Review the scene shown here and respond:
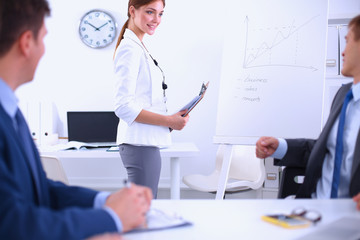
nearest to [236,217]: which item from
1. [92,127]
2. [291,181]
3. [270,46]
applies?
[291,181]

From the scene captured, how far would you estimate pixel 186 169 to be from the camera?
4.23 meters

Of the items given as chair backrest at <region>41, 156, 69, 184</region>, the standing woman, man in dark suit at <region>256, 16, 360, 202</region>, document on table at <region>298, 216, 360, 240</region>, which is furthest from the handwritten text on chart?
document on table at <region>298, 216, 360, 240</region>

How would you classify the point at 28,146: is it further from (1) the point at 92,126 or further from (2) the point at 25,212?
(1) the point at 92,126

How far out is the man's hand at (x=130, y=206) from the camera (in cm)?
79

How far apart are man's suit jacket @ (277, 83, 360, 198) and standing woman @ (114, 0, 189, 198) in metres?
0.58

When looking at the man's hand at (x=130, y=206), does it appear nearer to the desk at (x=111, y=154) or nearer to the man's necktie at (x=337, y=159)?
the man's necktie at (x=337, y=159)

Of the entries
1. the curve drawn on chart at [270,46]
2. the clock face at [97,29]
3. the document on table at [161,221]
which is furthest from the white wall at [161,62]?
the document on table at [161,221]

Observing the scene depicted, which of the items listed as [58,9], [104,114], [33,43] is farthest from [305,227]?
[58,9]

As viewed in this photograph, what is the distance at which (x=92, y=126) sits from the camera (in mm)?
3660

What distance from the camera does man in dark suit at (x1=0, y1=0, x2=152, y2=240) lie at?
658mm

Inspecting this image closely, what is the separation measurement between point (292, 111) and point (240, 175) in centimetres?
102

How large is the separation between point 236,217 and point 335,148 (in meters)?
0.73

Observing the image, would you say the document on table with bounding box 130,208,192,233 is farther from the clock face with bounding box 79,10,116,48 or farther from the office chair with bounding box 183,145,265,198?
the clock face with bounding box 79,10,116,48

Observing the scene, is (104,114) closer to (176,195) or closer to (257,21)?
(176,195)
